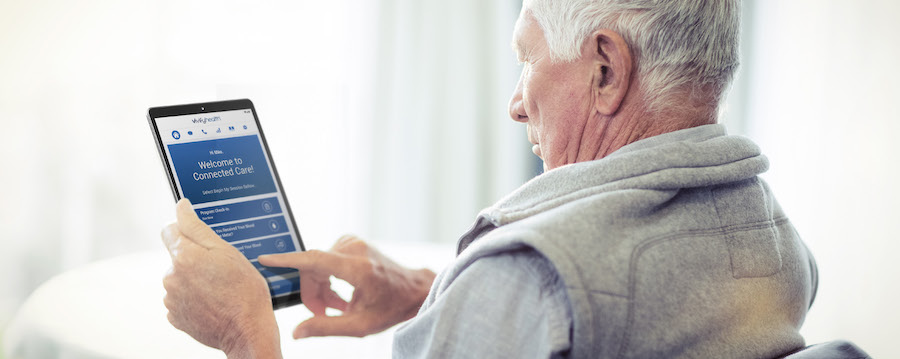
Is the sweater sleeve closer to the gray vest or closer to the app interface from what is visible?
the gray vest

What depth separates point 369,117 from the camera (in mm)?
2236

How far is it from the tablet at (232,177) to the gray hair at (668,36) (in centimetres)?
45

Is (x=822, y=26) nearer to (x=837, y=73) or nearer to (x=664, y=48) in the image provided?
(x=837, y=73)

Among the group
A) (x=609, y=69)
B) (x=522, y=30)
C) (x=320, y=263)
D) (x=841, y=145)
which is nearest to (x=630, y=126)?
(x=609, y=69)

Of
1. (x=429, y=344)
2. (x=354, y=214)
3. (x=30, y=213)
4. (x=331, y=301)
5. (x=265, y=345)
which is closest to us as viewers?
(x=429, y=344)

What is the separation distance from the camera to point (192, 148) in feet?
2.97

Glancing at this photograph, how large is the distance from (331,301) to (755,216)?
59cm

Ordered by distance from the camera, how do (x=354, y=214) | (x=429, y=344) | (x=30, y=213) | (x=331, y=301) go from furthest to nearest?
(x=354, y=214) → (x=30, y=213) → (x=331, y=301) → (x=429, y=344)

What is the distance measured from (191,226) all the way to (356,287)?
30 centimetres

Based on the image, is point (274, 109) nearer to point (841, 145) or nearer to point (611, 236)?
point (841, 145)

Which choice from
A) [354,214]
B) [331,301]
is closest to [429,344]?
[331,301]

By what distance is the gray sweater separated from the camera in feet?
1.86

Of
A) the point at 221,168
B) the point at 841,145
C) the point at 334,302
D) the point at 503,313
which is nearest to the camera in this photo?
the point at 503,313

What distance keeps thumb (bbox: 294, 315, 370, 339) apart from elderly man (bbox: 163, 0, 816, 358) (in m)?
0.13
